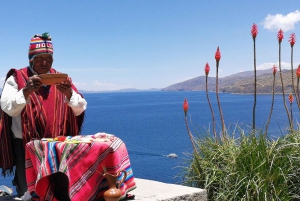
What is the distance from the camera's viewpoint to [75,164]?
3088 mm

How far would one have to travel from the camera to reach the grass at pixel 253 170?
399 centimetres

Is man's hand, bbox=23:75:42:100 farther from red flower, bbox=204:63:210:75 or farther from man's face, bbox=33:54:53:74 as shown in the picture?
red flower, bbox=204:63:210:75

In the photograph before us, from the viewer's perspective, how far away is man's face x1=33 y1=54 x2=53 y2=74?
11.3ft

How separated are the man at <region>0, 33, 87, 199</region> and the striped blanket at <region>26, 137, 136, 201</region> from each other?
266 millimetres

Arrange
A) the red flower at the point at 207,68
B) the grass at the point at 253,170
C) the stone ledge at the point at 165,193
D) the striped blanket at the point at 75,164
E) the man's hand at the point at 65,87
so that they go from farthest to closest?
1. the red flower at the point at 207,68
2. the grass at the point at 253,170
3. the stone ledge at the point at 165,193
4. the man's hand at the point at 65,87
5. the striped blanket at the point at 75,164

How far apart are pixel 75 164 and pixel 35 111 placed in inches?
24.7

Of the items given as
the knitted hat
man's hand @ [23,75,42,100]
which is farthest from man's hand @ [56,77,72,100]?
the knitted hat

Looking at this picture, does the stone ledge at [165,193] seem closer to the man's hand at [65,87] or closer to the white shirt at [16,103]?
the white shirt at [16,103]

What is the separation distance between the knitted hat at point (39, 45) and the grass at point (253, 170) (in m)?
2.15

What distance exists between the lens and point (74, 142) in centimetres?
312

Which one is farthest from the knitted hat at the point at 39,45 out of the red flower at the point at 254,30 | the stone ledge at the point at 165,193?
the red flower at the point at 254,30

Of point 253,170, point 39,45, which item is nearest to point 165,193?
point 253,170

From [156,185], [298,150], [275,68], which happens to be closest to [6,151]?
[156,185]

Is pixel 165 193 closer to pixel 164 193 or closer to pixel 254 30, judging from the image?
pixel 164 193
